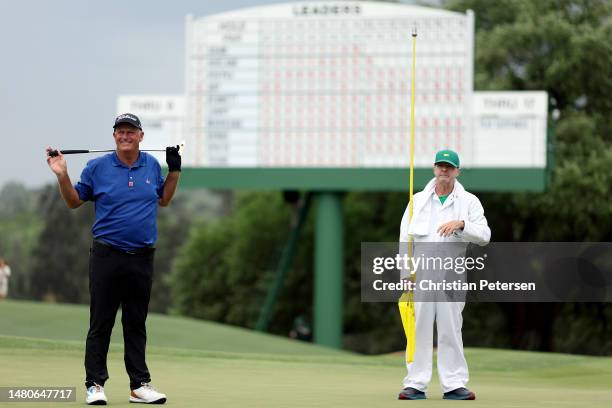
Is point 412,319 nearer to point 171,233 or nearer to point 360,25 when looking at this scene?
point 360,25

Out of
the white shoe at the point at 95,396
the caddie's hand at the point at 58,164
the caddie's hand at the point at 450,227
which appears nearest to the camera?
the white shoe at the point at 95,396

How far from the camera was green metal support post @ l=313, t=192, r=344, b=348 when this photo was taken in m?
30.0

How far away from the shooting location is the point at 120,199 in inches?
312

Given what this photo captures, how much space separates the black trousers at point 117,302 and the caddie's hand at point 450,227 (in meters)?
1.98

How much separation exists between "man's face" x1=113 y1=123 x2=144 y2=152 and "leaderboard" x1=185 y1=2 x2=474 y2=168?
21023 millimetres

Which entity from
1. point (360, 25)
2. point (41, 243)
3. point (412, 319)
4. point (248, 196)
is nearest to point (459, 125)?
point (360, 25)

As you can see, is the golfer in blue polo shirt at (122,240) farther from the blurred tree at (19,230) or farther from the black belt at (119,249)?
the blurred tree at (19,230)

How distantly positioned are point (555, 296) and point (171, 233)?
5778cm

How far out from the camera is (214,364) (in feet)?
45.6

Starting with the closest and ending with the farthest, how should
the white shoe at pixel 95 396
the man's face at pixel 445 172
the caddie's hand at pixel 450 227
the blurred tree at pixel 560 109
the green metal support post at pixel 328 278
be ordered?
the white shoe at pixel 95 396 → the caddie's hand at pixel 450 227 → the man's face at pixel 445 172 → the green metal support post at pixel 328 278 → the blurred tree at pixel 560 109

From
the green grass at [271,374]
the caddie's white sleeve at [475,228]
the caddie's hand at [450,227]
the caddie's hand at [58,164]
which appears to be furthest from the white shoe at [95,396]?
the caddie's white sleeve at [475,228]

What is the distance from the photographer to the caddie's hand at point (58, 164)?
771 cm

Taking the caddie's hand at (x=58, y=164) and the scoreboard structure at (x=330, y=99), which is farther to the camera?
the scoreboard structure at (x=330, y=99)

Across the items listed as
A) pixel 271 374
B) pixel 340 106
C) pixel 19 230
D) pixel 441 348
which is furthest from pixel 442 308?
pixel 19 230
